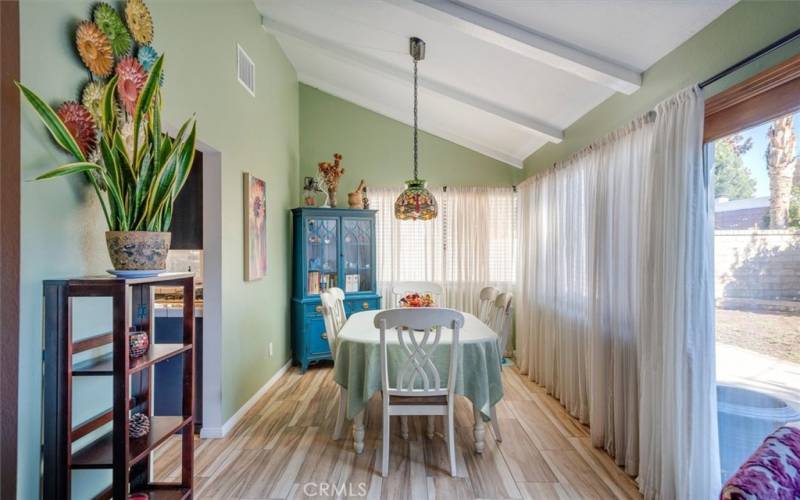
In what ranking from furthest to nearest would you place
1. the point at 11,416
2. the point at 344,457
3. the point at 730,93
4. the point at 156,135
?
the point at 344,457, the point at 730,93, the point at 156,135, the point at 11,416

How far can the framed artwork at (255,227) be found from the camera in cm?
309

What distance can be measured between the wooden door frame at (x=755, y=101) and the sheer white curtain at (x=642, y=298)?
0.33 feet

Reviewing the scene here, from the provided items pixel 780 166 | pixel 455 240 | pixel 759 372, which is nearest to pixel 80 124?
pixel 780 166

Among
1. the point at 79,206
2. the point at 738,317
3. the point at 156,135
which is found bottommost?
the point at 738,317

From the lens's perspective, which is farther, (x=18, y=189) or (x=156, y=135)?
(x=156, y=135)

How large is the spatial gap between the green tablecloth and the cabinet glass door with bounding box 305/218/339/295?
1.89 m

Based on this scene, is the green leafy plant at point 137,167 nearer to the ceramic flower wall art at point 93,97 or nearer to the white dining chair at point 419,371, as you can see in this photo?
the ceramic flower wall art at point 93,97

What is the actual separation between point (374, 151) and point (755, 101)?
3.72m

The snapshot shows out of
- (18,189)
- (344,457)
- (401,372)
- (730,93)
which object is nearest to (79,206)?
(18,189)

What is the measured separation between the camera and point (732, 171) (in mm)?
1766

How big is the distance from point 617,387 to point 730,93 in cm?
172

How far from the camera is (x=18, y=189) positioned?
122 centimetres

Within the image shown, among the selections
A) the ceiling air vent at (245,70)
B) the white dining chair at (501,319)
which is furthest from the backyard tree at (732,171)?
the ceiling air vent at (245,70)

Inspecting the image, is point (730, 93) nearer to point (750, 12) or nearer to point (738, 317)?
point (750, 12)
